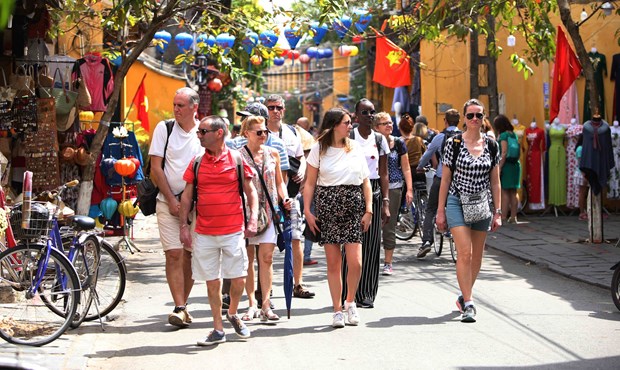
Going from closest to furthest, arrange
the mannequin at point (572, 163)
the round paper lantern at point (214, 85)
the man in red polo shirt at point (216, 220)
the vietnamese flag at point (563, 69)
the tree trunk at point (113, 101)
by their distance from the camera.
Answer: the man in red polo shirt at point (216, 220) → the tree trunk at point (113, 101) → the vietnamese flag at point (563, 69) → the mannequin at point (572, 163) → the round paper lantern at point (214, 85)

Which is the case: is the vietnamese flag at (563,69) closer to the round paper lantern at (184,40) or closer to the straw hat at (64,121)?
the straw hat at (64,121)

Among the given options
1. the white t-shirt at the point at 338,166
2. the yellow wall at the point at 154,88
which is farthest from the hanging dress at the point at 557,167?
the white t-shirt at the point at 338,166

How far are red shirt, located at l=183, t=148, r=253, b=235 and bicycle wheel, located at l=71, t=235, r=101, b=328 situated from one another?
1229 millimetres

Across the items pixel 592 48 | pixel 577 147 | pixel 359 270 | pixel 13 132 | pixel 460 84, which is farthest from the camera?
pixel 460 84

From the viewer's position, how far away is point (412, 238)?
15.9 m

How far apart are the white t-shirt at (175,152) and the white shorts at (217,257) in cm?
79

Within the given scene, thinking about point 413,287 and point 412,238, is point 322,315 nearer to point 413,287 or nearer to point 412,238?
point 413,287

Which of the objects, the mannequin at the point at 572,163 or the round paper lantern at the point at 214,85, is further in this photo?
the round paper lantern at the point at 214,85

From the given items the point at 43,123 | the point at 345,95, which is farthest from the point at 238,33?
the point at 345,95

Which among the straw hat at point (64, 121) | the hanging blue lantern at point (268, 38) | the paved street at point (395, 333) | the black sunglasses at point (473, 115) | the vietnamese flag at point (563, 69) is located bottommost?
the paved street at point (395, 333)

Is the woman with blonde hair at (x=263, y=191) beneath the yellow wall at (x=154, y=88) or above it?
beneath

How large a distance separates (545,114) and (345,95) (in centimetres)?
4460

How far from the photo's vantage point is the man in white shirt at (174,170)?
806 centimetres

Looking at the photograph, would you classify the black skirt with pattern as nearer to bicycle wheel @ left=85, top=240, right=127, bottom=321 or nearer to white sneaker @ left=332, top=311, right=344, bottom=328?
white sneaker @ left=332, top=311, right=344, bottom=328
